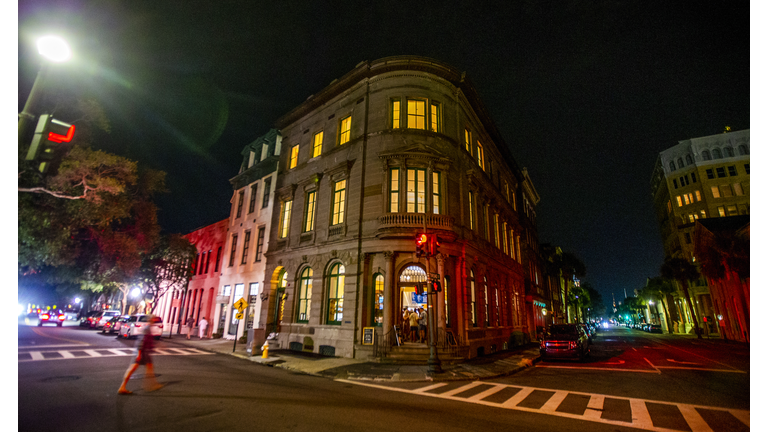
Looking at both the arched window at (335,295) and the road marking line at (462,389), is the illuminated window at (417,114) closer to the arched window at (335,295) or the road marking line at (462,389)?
the arched window at (335,295)

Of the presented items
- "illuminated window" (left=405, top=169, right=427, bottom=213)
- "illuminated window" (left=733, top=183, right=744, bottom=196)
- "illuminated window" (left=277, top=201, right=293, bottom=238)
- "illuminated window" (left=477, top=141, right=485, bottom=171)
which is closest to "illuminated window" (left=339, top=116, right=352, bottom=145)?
"illuminated window" (left=405, top=169, right=427, bottom=213)

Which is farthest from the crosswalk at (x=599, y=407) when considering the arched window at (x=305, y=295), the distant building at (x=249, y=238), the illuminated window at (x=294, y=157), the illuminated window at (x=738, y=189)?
the illuminated window at (x=738, y=189)

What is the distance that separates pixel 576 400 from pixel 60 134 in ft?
44.4

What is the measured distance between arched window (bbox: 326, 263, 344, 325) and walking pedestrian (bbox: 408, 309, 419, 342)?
4.07m

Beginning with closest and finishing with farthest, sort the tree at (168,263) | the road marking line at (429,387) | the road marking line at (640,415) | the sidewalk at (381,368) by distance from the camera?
the road marking line at (640,415), the road marking line at (429,387), the sidewalk at (381,368), the tree at (168,263)

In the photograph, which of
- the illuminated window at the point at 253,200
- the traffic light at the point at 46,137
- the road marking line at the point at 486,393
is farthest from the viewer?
the illuminated window at the point at 253,200

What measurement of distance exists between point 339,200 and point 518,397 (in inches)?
606

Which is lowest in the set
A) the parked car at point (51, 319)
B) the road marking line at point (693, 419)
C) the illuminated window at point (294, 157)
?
the parked car at point (51, 319)

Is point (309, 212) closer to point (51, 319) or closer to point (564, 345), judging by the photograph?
point (564, 345)

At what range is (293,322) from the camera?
21.5m

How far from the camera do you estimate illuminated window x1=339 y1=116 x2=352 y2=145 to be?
75.8ft

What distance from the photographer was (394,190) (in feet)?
64.6

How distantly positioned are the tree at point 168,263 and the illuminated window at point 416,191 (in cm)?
2337

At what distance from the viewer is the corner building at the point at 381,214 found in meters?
18.4
